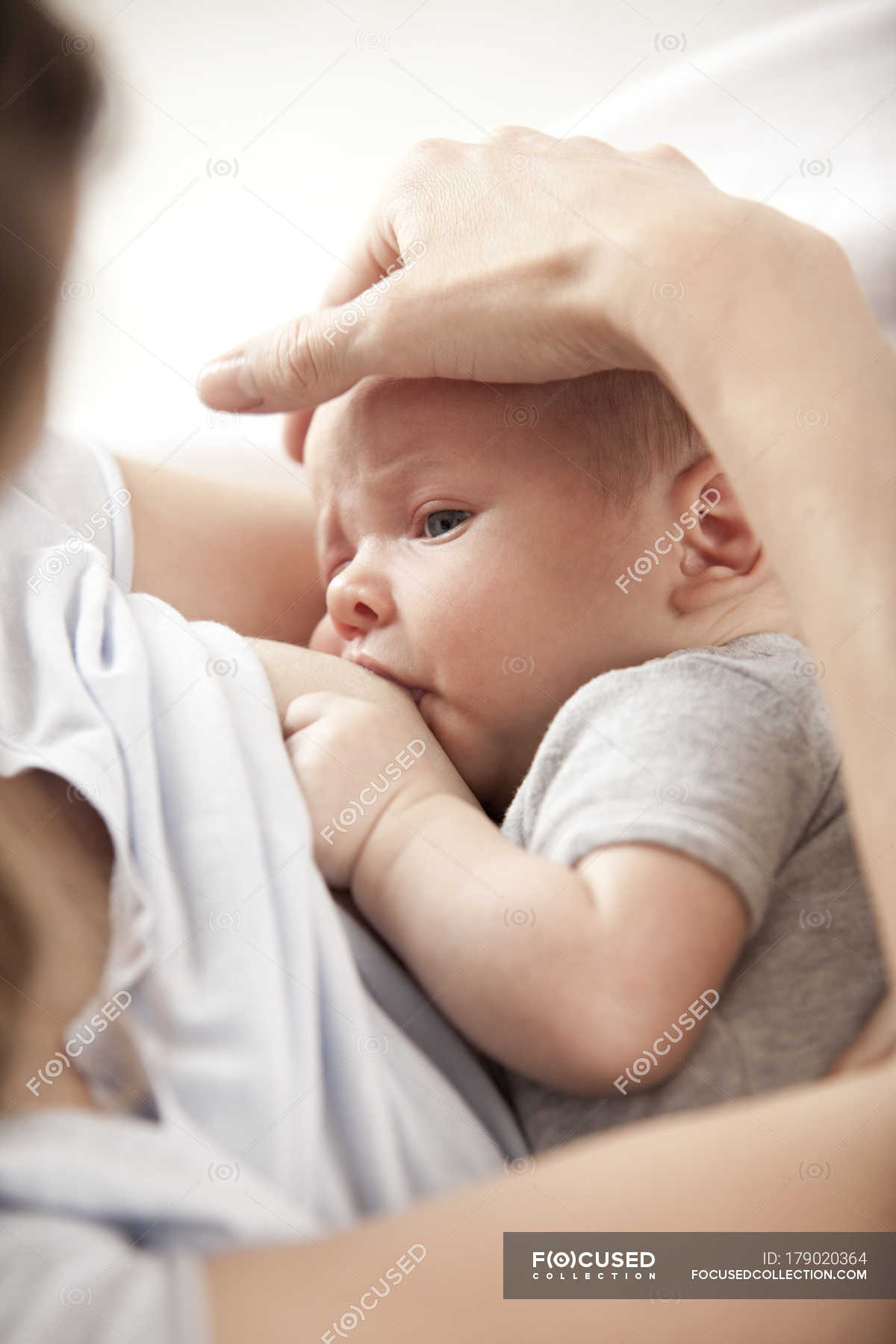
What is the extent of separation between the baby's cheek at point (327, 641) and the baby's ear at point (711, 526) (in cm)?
27

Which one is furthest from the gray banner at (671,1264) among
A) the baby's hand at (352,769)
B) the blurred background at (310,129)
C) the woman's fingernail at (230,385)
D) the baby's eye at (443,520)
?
the blurred background at (310,129)

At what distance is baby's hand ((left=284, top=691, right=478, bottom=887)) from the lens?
1.92 ft

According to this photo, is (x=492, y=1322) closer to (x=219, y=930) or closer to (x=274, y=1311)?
(x=274, y=1311)

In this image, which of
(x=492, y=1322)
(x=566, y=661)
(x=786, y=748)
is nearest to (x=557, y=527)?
(x=566, y=661)

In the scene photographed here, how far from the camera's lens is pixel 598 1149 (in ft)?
1.48

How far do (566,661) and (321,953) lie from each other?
0.27m

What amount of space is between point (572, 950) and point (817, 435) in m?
0.30

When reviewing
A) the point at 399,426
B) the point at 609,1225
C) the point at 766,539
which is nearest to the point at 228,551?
the point at 399,426

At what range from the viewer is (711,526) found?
2.39 feet

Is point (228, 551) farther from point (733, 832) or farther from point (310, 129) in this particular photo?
point (733, 832)

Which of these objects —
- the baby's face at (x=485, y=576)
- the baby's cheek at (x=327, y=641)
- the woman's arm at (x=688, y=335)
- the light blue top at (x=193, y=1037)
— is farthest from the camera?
the baby's cheek at (x=327, y=641)

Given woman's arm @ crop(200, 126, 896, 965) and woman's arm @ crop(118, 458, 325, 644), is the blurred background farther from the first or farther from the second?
woman's arm @ crop(200, 126, 896, 965)

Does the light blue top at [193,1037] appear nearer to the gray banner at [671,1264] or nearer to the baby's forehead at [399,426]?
the gray banner at [671,1264]

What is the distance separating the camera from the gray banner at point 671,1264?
432 millimetres
